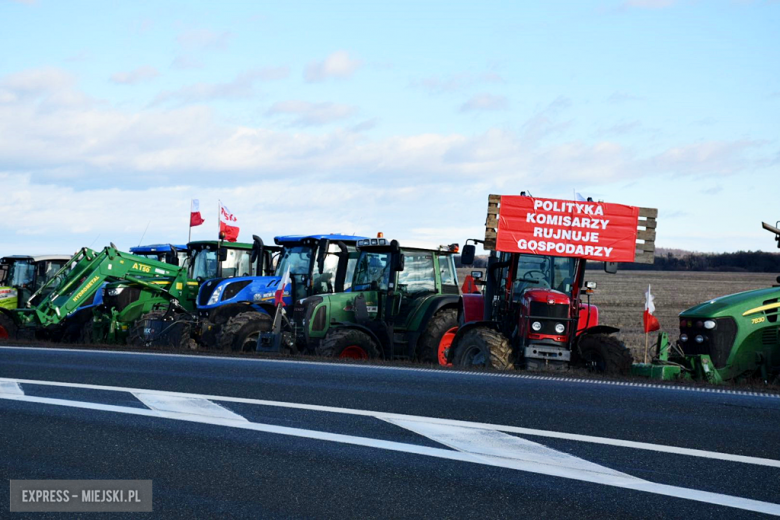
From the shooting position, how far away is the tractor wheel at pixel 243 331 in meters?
17.9

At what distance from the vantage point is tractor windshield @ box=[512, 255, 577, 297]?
14227 millimetres

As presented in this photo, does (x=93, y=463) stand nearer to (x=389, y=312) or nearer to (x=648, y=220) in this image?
(x=648, y=220)

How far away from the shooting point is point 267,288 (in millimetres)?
19547

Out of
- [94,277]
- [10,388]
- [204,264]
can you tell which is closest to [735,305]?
[10,388]

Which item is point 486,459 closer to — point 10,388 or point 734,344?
point 10,388

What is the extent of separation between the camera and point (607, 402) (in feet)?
27.0

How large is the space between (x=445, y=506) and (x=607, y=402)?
336cm

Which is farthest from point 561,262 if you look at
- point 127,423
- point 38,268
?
point 38,268

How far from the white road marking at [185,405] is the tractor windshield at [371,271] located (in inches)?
321

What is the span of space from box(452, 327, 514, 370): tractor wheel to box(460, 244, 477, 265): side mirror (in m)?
0.96

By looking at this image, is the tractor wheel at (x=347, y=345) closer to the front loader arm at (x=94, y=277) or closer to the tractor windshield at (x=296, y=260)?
the tractor windshield at (x=296, y=260)

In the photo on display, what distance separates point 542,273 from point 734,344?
3.16 meters

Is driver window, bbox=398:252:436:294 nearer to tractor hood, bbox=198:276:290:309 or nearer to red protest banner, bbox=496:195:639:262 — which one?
tractor hood, bbox=198:276:290:309

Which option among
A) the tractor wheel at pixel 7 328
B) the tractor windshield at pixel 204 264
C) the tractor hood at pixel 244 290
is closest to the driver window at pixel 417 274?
the tractor hood at pixel 244 290
